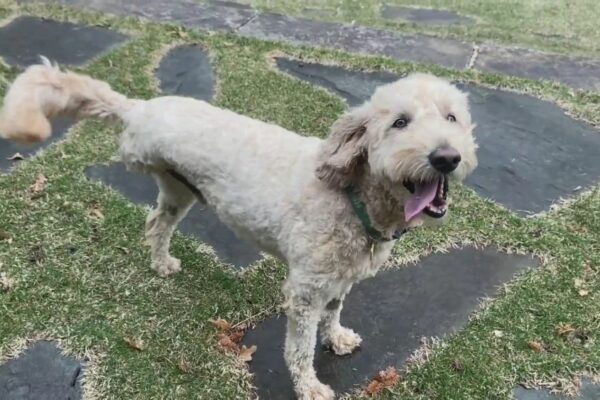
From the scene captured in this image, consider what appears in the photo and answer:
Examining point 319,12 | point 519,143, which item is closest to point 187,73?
point 319,12

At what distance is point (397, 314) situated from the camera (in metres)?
4.27

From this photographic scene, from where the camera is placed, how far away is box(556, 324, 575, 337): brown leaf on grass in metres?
4.15

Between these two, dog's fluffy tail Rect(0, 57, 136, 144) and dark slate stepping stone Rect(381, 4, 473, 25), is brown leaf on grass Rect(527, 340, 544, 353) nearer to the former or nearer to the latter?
dog's fluffy tail Rect(0, 57, 136, 144)

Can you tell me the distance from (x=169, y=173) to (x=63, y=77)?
2.68 ft

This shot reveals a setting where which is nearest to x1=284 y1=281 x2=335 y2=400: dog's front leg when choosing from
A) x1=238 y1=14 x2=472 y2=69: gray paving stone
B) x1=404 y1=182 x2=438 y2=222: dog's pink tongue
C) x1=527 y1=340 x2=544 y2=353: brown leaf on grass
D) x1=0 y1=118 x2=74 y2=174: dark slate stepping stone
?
x1=404 y1=182 x2=438 y2=222: dog's pink tongue

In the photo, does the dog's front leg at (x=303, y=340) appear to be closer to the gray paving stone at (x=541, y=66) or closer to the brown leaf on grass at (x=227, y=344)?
the brown leaf on grass at (x=227, y=344)

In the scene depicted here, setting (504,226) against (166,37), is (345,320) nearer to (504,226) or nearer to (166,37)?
(504,226)

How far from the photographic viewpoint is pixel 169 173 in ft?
13.0

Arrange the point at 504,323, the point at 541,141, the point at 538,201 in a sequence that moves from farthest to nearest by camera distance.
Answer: the point at 541,141 → the point at 538,201 → the point at 504,323

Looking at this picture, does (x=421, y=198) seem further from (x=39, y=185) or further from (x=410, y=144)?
(x=39, y=185)

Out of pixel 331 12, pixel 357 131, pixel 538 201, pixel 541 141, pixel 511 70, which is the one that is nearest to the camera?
pixel 357 131

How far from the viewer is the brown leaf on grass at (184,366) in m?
3.82

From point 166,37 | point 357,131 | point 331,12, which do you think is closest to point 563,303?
point 357,131

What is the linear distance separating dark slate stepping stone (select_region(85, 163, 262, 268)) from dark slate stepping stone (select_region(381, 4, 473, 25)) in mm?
5694
